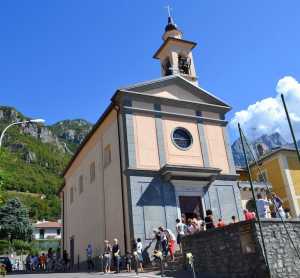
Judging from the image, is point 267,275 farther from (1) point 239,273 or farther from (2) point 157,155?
(2) point 157,155

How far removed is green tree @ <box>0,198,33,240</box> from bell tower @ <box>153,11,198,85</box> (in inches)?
1688

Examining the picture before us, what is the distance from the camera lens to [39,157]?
140250 mm

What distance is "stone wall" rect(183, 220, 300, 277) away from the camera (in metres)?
11.2

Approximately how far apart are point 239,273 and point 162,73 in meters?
17.9

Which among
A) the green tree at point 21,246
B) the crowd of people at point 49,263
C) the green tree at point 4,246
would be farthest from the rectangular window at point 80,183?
the green tree at point 21,246

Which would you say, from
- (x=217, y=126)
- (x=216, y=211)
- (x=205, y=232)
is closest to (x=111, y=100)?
(x=217, y=126)

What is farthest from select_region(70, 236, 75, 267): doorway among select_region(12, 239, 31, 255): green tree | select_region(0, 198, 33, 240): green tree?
select_region(12, 239, 31, 255): green tree

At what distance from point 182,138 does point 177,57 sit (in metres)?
7.34

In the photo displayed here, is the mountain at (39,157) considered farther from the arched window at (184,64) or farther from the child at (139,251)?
the child at (139,251)

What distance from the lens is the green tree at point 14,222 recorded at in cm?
6000

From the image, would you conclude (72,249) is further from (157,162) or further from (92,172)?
(157,162)

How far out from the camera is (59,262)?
2695 centimetres

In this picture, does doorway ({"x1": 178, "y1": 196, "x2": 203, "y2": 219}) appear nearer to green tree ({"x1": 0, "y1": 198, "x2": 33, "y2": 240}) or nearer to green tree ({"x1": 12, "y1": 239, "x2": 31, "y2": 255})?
green tree ({"x1": 0, "y1": 198, "x2": 33, "y2": 240})

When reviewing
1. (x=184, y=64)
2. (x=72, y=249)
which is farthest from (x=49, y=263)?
(x=184, y=64)
